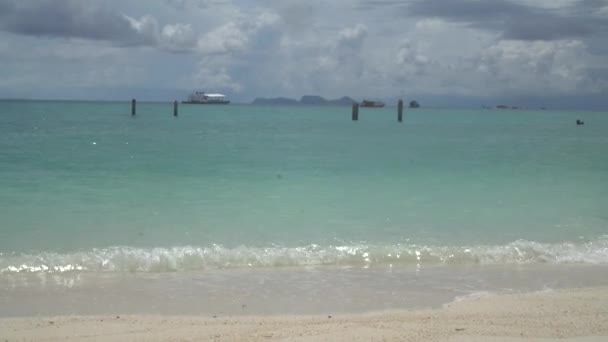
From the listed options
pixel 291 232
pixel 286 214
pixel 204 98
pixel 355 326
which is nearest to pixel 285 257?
pixel 291 232

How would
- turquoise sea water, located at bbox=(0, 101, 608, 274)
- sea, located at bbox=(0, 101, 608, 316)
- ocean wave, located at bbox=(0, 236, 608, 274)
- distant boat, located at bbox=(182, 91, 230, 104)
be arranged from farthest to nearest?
distant boat, located at bbox=(182, 91, 230, 104), turquoise sea water, located at bbox=(0, 101, 608, 274), ocean wave, located at bbox=(0, 236, 608, 274), sea, located at bbox=(0, 101, 608, 316)

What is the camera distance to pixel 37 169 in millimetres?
19875

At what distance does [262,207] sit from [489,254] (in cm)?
533

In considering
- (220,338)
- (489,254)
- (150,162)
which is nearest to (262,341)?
(220,338)

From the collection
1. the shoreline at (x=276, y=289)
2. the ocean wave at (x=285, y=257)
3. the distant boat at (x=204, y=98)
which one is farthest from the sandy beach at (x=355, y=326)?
the distant boat at (x=204, y=98)

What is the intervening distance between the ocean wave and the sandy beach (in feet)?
7.97

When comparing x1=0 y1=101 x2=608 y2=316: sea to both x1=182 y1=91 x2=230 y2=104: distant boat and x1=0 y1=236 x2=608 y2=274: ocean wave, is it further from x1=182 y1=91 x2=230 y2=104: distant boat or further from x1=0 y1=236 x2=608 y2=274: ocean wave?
x1=182 y1=91 x2=230 y2=104: distant boat

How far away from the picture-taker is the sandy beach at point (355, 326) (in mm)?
6016

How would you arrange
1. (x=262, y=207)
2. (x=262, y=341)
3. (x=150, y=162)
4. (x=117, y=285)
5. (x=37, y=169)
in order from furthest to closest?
(x=150, y=162), (x=37, y=169), (x=262, y=207), (x=117, y=285), (x=262, y=341)

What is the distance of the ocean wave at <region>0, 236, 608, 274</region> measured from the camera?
8.99 metres

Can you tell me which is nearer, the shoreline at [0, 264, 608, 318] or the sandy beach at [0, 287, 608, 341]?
the sandy beach at [0, 287, 608, 341]

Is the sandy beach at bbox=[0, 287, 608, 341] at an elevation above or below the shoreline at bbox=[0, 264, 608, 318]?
above

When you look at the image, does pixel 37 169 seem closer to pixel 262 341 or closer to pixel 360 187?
pixel 360 187

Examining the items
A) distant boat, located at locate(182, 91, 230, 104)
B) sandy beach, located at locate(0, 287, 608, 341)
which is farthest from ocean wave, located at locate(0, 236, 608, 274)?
distant boat, located at locate(182, 91, 230, 104)
